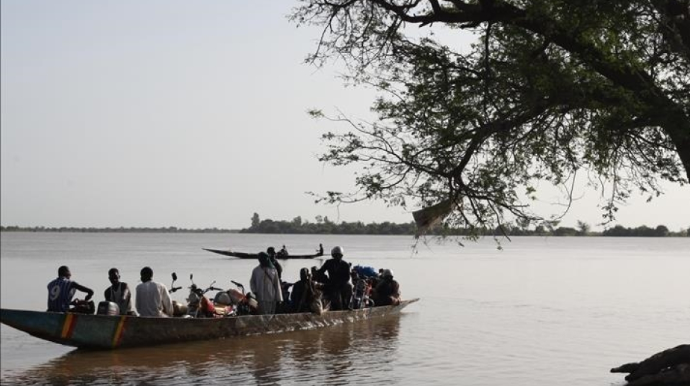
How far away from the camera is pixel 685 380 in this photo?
11664mm

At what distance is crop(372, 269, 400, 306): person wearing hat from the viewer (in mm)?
22594

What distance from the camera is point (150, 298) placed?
15758 mm

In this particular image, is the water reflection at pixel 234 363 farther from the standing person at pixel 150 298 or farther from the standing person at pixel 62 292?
the standing person at pixel 62 292

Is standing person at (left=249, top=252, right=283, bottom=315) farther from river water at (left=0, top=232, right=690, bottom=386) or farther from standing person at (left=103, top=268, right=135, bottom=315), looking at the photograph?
standing person at (left=103, top=268, right=135, bottom=315)

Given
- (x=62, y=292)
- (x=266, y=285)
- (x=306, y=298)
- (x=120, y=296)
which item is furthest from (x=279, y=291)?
(x=62, y=292)

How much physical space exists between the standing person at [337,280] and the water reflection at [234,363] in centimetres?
127

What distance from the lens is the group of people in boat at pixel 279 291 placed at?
15148 mm

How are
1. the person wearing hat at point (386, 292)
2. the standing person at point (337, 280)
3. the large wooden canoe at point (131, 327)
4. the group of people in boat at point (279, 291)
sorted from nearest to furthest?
the large wooden canoe at point (131, 327) → the group of people in boat at point (279, 291) → the standing person at point (337, 280) → the person wearing hat at point (386, 292)

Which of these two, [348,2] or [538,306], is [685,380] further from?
[538,306]

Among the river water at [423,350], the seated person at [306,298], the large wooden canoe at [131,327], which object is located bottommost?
the river water at [423,350]

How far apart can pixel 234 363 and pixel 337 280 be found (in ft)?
14.9

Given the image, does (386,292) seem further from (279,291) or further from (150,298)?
(150,298)

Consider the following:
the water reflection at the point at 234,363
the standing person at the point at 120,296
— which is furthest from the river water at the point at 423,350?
the standing person at the point at 120,296

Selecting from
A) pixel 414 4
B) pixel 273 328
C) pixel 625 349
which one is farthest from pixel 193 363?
pixel 625 349
